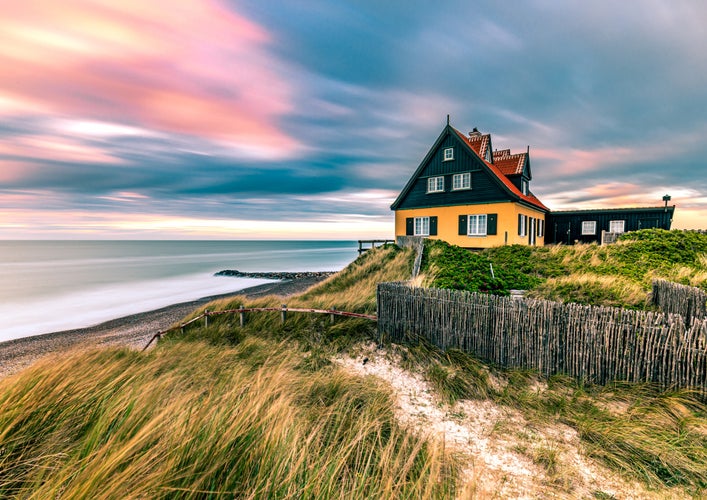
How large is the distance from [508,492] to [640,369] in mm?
3887

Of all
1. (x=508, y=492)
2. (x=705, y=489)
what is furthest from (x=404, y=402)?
(x=705, y=489)

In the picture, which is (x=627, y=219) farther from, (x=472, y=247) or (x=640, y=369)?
(x=640, y=369)

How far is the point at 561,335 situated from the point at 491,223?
1594 centimetres

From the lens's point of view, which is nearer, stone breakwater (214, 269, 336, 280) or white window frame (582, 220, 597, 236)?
white window frame (582, 220, 597, 236)

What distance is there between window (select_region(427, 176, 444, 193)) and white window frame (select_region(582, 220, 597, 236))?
12.8 m

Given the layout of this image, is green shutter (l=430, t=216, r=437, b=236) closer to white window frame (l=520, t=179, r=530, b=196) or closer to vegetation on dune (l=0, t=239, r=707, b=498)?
white window frame (l=520, t=179, r=530, b=196)

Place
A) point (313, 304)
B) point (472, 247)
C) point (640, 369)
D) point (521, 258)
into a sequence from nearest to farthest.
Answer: point (640, 369)
point (313, 304)
point (521, 258)
point (472, 247)

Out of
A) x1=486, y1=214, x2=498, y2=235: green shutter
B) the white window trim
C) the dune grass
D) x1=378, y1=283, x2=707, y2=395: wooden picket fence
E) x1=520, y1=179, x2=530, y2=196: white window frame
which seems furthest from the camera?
x1=520, y1=179, x2=530, y2=196: white window frame

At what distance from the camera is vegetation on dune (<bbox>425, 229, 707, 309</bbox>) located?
893 centimetres

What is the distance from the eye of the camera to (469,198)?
21297 mm

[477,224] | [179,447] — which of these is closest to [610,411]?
[179,447]

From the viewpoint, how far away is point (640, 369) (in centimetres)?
512

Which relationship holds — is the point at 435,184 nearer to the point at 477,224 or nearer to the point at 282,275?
the point at 477,224

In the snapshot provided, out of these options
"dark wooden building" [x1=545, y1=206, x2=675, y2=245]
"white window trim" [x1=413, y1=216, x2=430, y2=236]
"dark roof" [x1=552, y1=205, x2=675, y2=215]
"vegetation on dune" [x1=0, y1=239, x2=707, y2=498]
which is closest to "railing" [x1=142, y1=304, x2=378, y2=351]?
"vegetation on dune" [x1=0, y1=239, x2=707, y2=498]
